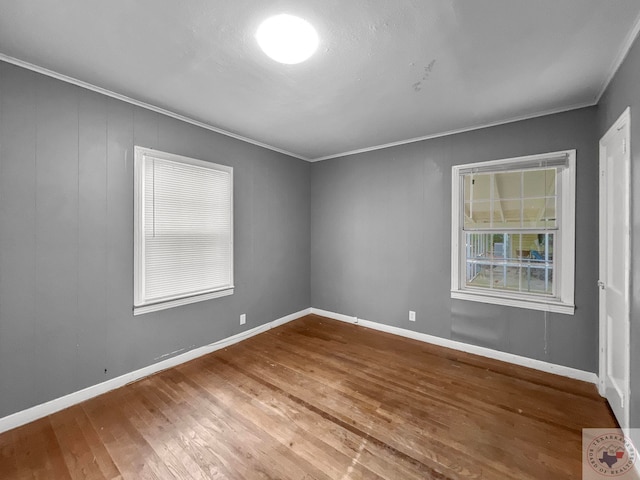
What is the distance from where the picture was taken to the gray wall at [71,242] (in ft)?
6.50

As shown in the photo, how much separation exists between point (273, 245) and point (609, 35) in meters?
3.66

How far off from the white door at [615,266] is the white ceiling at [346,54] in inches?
24.4

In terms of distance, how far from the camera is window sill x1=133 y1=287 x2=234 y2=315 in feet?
8.69

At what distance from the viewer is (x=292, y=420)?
208 cm

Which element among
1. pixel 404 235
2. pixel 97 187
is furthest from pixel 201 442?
pixel 404 235

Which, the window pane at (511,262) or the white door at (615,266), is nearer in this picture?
the white door at (615,266)

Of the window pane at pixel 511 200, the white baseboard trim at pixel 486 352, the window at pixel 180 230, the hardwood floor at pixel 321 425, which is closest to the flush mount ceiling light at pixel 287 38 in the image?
the window at pixel 180 230

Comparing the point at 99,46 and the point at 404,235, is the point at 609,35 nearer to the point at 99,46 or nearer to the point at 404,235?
the point at 404,235

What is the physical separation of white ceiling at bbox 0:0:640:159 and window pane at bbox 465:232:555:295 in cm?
130

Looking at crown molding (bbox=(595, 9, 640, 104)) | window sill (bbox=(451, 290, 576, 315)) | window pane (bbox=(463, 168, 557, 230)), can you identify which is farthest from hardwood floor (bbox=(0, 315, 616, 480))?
crown molding (bbox=(595, 9, 640, 104))

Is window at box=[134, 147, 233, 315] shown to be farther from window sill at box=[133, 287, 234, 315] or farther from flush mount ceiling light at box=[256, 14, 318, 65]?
flush mount ceiling light at box=[256, 14, 318, 65]

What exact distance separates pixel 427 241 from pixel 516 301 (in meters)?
1.13

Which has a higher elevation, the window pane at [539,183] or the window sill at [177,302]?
the window pane at [539,183]
